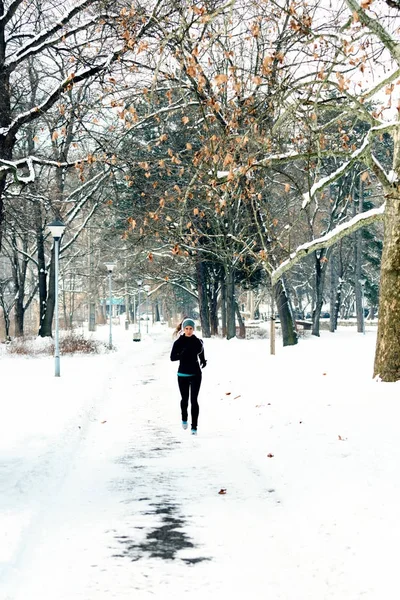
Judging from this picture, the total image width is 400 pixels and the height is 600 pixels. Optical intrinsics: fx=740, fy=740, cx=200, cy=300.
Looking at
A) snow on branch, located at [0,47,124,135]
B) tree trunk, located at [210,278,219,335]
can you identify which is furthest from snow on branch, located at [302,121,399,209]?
tree trunk, located at [210,278,219,335]

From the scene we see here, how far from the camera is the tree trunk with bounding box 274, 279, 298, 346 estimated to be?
2969 cm

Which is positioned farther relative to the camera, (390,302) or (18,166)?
(18,166)

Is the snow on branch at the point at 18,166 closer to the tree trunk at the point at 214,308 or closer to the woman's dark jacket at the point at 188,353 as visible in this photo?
the woman's dark jacket at the point at 188,353

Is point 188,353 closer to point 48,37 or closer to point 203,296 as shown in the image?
point 48,37

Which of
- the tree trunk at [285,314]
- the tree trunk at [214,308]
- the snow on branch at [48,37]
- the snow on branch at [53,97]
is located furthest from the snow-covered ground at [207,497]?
the tree trunk at [214,308]

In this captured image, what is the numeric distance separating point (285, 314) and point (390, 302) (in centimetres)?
1754

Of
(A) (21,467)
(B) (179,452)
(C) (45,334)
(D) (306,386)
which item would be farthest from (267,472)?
(C) (45,334)

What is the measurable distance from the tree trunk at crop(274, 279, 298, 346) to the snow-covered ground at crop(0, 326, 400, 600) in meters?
14.2

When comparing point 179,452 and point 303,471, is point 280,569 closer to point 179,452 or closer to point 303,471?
point 303,471

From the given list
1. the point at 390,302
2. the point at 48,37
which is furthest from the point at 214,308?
the point at 390,302

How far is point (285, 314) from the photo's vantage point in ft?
103

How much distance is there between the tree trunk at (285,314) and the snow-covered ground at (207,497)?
46.8 feet

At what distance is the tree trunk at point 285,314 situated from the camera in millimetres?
29688

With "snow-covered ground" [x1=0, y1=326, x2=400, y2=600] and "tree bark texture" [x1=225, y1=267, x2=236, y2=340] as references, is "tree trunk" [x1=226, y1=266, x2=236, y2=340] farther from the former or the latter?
"snow-covered ground" [x1=0, y1=326, x2=400, y2=600]
